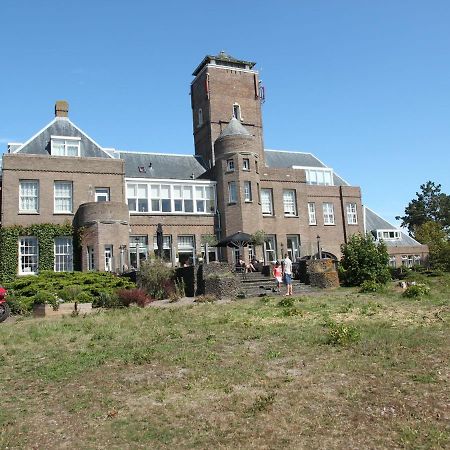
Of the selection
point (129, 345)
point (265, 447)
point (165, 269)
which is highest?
point (165, 269)

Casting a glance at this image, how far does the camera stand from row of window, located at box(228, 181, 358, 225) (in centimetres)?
3906

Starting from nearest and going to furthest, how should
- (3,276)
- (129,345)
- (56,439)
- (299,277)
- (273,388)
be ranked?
(56,439)
(273,388)
(129,345)
(299,277)
(3,276)

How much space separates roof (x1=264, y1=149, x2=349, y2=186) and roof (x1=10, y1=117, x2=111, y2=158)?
1643 centimetres

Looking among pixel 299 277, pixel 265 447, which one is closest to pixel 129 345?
pixel 265 447

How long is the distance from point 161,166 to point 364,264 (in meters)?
20.7

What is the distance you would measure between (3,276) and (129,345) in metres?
22.7

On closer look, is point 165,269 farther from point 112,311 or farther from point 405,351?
point 405,351

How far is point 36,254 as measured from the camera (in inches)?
1329

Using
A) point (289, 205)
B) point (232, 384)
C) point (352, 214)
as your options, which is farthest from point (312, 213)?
point (232, 384)

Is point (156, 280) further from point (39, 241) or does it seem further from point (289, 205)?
point (289, 205)

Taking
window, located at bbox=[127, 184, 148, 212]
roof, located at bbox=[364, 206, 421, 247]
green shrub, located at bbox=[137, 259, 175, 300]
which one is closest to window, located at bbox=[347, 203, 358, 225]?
roof, located at bbox=[364, 206, 421, 247]

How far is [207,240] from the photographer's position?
3853cm

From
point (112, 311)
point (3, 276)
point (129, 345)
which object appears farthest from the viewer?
point (3, 276)

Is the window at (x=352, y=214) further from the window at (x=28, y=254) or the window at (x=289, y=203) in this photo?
the window at (x=28, y=254)
